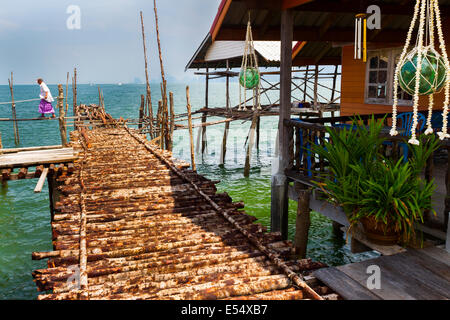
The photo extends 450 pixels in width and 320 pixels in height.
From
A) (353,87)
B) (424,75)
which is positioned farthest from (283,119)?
(353,87)

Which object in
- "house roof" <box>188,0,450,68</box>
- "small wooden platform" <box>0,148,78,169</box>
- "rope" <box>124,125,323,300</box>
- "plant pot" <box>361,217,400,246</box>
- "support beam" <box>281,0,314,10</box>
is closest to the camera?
"rope" <box>124,125,323,300</box>

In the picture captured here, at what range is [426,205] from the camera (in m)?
4.12

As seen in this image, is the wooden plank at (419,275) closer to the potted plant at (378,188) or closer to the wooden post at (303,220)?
the potted plant at (378,188)

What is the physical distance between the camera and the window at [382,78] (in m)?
10.3

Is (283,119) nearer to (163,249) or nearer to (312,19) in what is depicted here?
(312,19)

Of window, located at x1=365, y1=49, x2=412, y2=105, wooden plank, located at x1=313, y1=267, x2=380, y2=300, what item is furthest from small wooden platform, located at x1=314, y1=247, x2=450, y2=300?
window, located at x1=365, y1=49, x2=412, y2=105

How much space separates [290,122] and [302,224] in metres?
1.98

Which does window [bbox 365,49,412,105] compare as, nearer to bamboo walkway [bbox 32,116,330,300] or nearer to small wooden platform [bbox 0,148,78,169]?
bamboo walkway [bbox 32,116,330,300]

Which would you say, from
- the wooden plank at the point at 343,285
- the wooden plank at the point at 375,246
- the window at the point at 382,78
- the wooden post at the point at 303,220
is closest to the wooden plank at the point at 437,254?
the wooden plank at the point at 375,246

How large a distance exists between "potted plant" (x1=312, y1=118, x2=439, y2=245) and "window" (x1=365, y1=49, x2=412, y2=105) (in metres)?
6.11

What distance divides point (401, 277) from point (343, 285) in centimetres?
62

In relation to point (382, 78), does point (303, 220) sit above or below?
below

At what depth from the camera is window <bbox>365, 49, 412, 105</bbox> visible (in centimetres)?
1029

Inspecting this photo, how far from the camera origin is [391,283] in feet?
11.9
